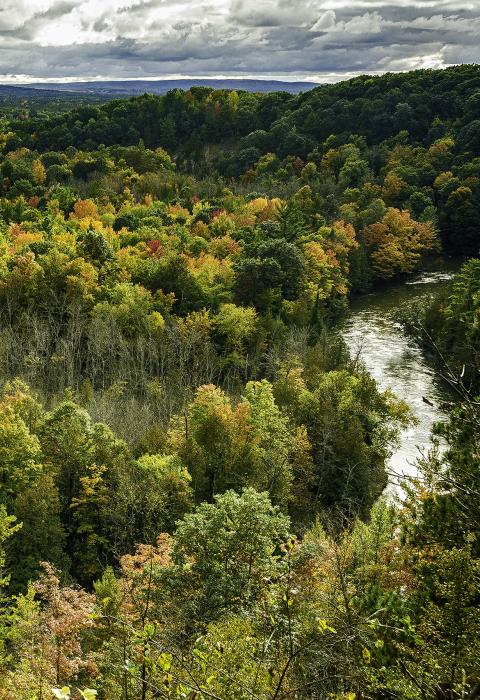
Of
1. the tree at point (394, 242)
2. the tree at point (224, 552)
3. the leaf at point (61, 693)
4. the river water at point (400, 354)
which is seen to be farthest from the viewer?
the tree at point (394, 242)

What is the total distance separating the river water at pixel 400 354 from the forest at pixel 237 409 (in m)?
1.52

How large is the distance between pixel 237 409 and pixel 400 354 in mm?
26379

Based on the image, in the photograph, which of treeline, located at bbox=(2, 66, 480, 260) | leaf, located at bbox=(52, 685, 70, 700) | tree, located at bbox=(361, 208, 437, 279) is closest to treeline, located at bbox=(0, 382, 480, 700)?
leaf, located at bbox=(52, 685, 70, 700)

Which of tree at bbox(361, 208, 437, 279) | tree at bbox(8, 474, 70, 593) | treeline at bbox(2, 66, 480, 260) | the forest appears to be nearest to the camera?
the forest

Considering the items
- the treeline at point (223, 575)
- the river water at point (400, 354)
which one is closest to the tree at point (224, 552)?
the treeline at point (223, 575)

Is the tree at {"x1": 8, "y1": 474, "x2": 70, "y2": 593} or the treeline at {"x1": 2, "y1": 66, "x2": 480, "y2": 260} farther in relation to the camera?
the treeline at {"x1": 2, "y1": 66, "x2": 480, "y2": 260}

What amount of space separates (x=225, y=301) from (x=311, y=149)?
6264 centimetres

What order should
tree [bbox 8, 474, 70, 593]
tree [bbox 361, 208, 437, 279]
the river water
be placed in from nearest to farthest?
tree [bbox 8, 474, 70, 593], the river water, tree [bbox 361, 208, 437, 279]

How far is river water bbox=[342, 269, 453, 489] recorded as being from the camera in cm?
4425

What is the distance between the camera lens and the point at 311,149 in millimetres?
111625

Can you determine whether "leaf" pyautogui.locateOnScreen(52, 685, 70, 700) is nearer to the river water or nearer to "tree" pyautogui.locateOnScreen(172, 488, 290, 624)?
"tree" pyautogui.locateOnScreen(172, 488, 290, 624)

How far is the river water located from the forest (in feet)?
5.00

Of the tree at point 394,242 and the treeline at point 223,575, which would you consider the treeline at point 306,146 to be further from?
the treeline at point 223,575

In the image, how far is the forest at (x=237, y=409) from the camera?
12023mm
